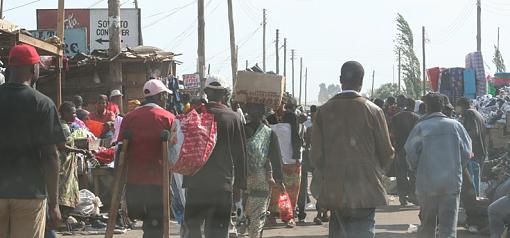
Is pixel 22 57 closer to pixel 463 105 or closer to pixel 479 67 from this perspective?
pixel 463 105

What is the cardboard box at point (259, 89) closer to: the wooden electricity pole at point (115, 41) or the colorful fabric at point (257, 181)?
the colorful fabric at point (257, 181)

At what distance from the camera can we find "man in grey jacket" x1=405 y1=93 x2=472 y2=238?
8750 mm

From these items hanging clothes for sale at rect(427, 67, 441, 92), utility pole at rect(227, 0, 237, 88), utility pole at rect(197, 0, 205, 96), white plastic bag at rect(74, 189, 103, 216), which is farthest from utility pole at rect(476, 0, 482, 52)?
white plastic bag at rect(74, 189, 103, 216)

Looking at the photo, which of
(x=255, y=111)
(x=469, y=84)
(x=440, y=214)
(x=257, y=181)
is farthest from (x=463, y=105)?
(x=469, y=84)

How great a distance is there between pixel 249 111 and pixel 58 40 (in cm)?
528

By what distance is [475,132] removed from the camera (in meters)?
13.7

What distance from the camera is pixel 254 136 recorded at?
1006cm

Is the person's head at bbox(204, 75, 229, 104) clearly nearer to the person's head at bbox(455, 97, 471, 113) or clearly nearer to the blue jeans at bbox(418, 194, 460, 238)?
the blue jeans at bbox(418, 194, 460, 238)

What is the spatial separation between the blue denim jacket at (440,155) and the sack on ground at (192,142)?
2.29 m

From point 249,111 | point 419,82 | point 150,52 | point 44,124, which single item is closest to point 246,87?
point 249,111

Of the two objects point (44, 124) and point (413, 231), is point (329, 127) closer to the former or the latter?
point (44, 124)

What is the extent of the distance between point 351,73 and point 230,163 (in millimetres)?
1488

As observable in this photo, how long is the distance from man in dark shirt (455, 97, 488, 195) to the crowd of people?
263 centimetres

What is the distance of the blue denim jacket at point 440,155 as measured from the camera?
28.8ft
